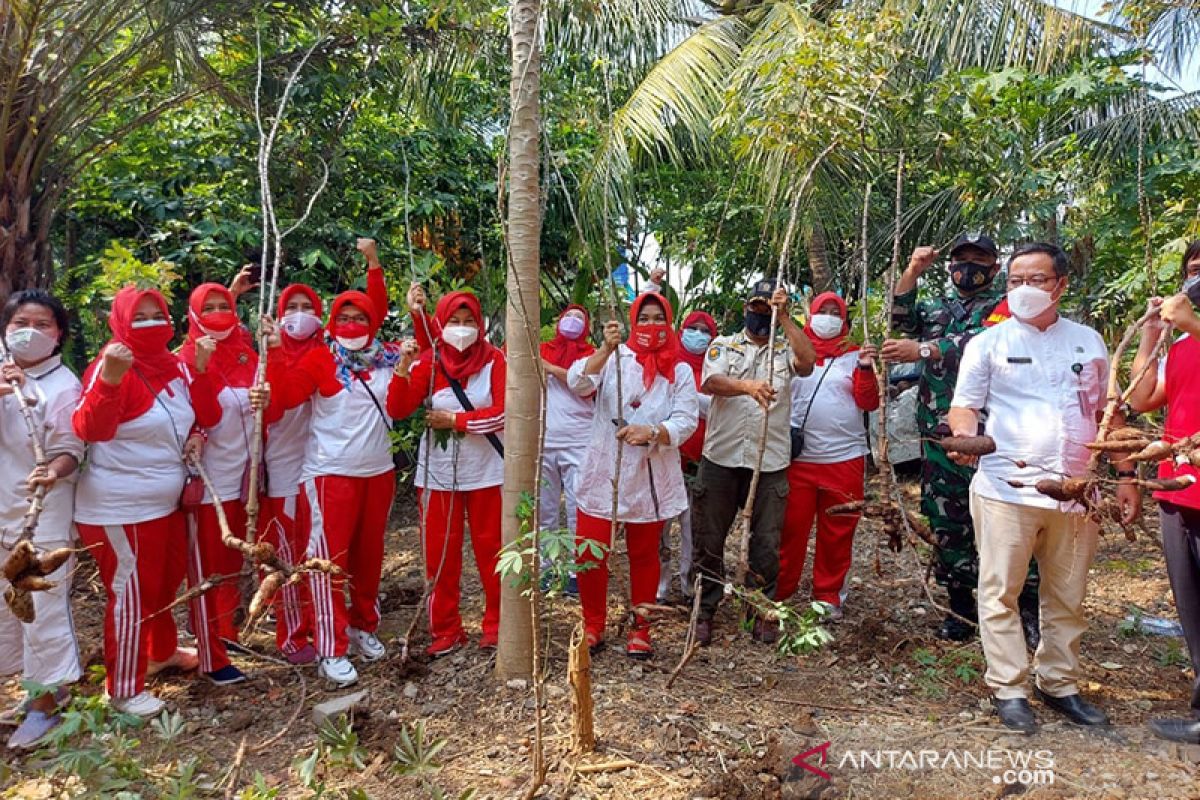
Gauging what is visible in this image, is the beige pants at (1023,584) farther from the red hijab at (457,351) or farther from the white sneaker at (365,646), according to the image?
the white sneaker at (365,646)

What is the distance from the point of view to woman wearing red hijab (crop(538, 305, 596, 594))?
490 centimetres

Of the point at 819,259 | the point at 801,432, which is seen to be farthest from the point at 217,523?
the point at 819,259

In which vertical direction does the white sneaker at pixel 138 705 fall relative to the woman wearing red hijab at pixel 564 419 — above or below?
below

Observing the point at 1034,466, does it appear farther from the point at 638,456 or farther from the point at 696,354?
the point at 696,354

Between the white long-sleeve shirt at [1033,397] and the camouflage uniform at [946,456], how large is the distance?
689 millimetres

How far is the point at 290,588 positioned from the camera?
383cm

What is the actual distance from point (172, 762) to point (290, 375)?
1.61 m

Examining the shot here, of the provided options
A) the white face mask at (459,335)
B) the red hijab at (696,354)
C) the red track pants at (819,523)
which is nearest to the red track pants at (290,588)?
the white face mask at (459,335)

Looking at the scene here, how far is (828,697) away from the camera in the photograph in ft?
11.3

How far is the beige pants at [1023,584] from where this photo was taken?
3.04 meters

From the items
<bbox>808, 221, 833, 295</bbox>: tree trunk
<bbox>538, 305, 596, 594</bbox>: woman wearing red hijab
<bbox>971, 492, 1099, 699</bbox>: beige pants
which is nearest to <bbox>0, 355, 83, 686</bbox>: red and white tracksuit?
<bbox>538, 305, 596, 594</bbox>: woman wearing red hijab

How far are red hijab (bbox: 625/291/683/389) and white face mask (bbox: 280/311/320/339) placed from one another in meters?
1.51

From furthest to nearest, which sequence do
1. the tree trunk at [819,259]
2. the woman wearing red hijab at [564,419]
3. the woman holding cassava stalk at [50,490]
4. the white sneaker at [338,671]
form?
the tree trunk at [819,259] → the woman wearing red hijab at [564,419] → the white sneaker at [338,671] → the woman holding cassava stalk at [50,490]

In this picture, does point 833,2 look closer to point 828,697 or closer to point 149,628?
point 828,697
